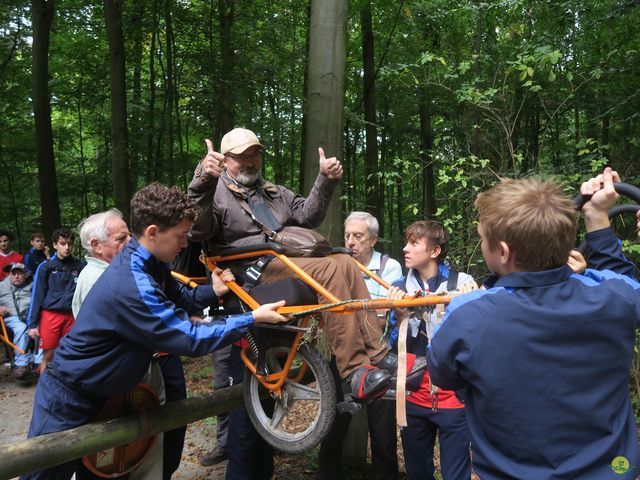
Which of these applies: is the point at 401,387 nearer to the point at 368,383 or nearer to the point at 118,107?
the point at 368,383

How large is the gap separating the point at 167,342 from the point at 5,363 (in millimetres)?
8330

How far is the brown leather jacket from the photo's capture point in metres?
3.06

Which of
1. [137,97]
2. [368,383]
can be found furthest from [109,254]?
[137,97]

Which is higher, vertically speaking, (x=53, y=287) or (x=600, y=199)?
(x=600, y=199)

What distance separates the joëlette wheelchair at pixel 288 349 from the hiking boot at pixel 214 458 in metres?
2.23

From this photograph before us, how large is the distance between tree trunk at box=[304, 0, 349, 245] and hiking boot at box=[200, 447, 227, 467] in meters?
2.73

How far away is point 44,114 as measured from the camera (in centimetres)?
1145

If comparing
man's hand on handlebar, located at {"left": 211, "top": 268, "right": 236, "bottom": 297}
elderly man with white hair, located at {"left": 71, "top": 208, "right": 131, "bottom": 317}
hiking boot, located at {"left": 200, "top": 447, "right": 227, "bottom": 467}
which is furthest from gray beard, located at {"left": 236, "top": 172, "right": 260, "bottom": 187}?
hiking boot, located at {"left": 200, "top": 447, "right": 227, "bottom": 467}

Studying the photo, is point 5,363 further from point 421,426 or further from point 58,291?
point 421,426

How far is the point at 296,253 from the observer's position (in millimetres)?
3143

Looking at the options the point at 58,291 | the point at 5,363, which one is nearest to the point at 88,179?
the point at 5,363

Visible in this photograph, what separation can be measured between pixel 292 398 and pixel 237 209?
46.9 inches

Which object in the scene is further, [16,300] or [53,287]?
[16,300]

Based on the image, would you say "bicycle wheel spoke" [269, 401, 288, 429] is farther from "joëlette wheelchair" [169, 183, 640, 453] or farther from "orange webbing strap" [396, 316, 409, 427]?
"orange webbing strap" [396, 316, 409, 427]
